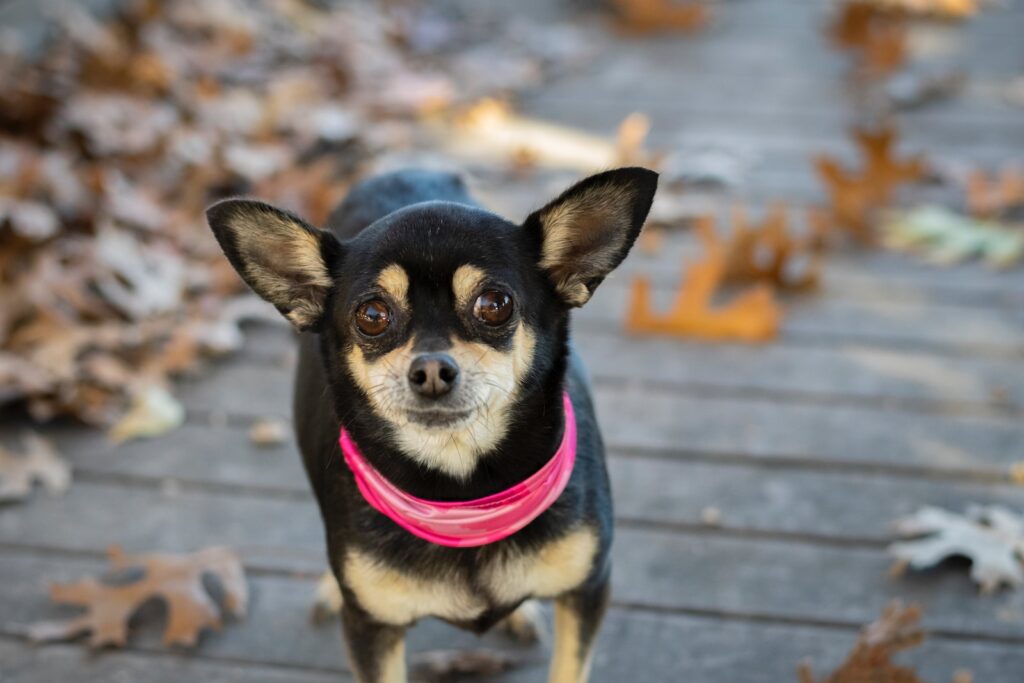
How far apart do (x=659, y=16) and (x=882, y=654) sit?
5034 millimetres

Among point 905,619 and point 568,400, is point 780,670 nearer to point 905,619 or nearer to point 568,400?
point 905,619

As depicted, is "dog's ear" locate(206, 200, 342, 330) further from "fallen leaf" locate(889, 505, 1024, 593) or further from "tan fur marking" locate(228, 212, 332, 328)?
"fallen leaf" locate(889, 505, 1024, 593)

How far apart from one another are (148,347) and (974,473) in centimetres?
263

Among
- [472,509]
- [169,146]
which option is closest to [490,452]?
[472,509]

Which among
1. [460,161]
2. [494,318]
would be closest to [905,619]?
[494,318]

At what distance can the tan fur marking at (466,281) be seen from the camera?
77.6 inches

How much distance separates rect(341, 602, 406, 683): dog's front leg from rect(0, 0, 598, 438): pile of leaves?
154 centimetres

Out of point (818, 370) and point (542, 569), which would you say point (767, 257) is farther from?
point (542, 569)

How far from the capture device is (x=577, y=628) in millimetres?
2184

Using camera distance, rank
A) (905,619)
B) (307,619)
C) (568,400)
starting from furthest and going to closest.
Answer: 1. (307,619)
2. (905,619)
3. (568,400)

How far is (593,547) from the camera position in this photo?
2119 mm

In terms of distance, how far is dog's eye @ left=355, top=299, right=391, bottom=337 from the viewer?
6.59 feet

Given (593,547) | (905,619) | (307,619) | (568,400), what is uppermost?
(568,400)

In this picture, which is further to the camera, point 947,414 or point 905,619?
point 947,414
